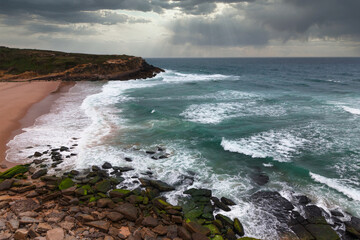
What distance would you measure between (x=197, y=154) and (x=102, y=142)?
721 centimetres

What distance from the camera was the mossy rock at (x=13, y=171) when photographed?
1220 centimetres

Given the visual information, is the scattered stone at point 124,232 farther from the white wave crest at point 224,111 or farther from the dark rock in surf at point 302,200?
the white wave crest at point 224,111

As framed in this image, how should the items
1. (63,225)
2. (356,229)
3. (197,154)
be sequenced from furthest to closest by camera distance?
(197,154), (356,229), (63,225)

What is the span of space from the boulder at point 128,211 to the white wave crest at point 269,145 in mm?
8829

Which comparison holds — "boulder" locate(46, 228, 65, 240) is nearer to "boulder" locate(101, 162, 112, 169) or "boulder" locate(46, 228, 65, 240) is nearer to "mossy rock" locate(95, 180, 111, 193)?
"mossy rock" locate(95, 180, 111, 193)

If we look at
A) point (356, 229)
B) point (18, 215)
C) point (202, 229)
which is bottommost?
point (356, 229)

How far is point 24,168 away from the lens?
13172 mm

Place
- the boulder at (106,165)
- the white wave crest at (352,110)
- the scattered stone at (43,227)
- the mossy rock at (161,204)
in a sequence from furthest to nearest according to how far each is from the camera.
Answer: the white wave crest at (352,110), the boulder at (106,165), the mossy rock at (161,204), the scattered stone at (43,227)

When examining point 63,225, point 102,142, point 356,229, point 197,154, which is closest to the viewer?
point 63,225

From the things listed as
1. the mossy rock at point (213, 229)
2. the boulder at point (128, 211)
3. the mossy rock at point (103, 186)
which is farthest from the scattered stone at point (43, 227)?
the mossy rock at point (213, 229)

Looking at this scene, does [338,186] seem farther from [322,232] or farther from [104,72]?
[104,72]

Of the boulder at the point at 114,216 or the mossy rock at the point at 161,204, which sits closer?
the boulder at the point at 114,216

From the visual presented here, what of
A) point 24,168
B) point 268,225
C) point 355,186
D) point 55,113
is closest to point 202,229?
point 268,225

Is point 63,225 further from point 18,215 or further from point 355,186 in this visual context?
point 355,186
